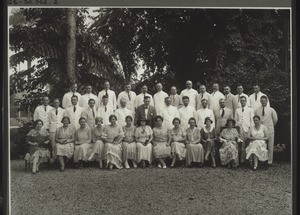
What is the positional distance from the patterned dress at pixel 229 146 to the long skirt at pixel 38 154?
77.6 inches

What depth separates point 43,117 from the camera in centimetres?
460

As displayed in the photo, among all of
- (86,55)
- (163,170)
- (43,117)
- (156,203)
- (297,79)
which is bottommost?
(156,203)

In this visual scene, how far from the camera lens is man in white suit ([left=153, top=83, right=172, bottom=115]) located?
474 cm

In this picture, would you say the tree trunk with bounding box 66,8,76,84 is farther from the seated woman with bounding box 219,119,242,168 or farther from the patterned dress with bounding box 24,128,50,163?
the seated woman with bounding box 219,119,242,168

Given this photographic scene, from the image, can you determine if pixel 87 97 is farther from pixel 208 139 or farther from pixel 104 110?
pixel 208 139

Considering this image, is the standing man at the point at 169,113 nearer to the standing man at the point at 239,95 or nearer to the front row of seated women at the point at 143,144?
the front row of seated women at the point at 143,144

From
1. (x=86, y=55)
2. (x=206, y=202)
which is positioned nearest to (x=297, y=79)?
(x=206, y=202)

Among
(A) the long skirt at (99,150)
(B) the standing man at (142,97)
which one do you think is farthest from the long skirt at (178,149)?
(A) the long skirt at (99,150)

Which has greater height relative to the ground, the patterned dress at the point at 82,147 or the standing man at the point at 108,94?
the standing man at the point at 108,94

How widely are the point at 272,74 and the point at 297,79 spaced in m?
0.28

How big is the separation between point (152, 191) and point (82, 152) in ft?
2.93

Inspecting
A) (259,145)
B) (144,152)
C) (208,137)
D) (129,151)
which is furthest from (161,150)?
(259,145)

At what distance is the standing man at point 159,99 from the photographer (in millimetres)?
4742

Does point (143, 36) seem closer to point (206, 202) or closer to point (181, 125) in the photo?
point (181, 125)
